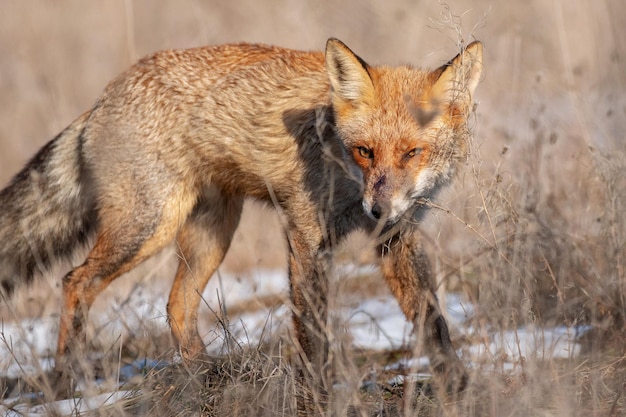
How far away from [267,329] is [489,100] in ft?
13.2

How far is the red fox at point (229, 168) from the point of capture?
3717 millimetres

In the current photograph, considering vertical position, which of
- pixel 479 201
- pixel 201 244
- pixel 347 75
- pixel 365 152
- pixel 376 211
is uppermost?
pixel 347 75

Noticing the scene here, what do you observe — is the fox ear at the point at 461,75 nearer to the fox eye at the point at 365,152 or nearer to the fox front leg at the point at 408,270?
the fox eye at the point at 365,152

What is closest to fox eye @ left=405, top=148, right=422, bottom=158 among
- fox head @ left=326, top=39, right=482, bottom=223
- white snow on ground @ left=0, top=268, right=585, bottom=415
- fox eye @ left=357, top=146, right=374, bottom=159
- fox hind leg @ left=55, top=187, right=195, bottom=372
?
fox head @ left=326, top=39, right=482, bottom=223

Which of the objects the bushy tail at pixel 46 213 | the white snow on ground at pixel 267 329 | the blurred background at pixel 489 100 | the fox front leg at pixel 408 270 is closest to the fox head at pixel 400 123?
the blurred background at pixel 489 100

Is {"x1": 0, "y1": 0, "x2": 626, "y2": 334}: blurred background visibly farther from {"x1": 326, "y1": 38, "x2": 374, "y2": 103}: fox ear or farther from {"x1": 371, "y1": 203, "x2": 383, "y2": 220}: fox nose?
{"x1": 326, "y1": 38, "x2": 374, "y2": 103}: fox ear

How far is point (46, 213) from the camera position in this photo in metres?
4.60

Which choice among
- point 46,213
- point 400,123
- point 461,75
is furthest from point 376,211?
point 46,213

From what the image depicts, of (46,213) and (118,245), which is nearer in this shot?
(118,245)

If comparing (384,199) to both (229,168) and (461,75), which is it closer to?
(461,75)

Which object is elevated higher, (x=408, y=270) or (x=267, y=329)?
(x=408, y=270)

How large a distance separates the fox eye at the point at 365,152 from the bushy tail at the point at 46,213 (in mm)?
1791

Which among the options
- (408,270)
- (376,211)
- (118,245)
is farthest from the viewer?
(118,245)

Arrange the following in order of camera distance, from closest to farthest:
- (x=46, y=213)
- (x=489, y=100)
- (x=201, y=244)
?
(x=46, y=213), (x=201, y=244), (x=489, y=100)
